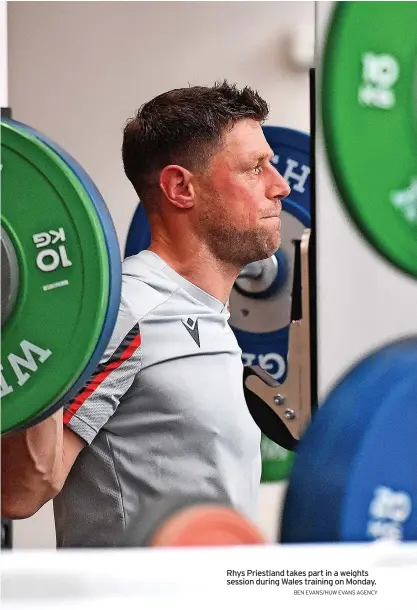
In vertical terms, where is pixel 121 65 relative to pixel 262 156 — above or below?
above

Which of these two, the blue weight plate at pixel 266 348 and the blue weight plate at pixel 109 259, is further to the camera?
the blue weight plate at pixel 266 348

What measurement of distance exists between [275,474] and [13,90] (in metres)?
0.82

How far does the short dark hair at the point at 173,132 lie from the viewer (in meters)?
1.74

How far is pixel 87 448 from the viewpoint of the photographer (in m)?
1.71

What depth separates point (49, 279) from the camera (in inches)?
66.2

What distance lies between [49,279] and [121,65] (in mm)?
410

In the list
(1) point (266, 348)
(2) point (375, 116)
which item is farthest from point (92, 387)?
(2) point (375, 116)

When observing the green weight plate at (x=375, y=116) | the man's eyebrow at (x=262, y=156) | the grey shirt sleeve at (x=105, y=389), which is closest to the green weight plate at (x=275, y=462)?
the grey shirt sleeve at (x=105, y=389)

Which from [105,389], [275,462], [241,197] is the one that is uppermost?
[241,197]

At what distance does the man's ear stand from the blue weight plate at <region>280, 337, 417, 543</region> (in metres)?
0.42

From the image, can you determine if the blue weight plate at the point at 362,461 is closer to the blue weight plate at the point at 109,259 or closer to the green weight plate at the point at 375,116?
Answer: the green weight plate at the point at 375,116

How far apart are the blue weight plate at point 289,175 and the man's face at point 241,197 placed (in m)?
0.01

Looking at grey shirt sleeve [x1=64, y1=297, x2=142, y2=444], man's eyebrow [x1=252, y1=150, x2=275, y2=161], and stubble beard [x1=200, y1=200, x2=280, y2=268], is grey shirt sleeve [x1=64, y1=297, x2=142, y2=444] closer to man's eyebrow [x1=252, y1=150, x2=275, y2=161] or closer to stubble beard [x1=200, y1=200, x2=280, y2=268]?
stubble beard [x1=200, y1=200, x2=280, y2=268]

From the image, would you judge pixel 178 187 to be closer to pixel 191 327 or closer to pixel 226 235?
pixel 226 235
